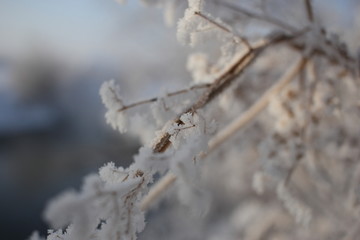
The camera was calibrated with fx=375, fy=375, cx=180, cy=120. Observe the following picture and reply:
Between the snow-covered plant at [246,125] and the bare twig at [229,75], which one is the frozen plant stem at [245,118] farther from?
the bare twig at [229,75]

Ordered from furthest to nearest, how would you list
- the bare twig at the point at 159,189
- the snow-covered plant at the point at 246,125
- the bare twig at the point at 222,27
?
the bare twig at the point at 159,189 < the bare twig at the point at 222,27 < the snow-covered plant at the point at 246,125

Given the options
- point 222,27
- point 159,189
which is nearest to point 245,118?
point 159,189

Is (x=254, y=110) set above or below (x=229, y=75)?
above

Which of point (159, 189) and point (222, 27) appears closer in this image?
point (222, 27)

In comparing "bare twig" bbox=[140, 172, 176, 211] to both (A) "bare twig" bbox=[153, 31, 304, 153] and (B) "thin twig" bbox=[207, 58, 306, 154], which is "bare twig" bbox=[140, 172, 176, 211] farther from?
(A) "bare twig" bbox=[153, 31, 304, 153]

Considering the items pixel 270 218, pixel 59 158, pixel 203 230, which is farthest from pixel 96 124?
pixel 270 218

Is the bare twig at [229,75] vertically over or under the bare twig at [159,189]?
under

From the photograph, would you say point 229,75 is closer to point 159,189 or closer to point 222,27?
point 222,27

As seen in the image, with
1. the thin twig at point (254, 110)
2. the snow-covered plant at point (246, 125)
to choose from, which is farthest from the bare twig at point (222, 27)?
the thin twig at point (254, 110)

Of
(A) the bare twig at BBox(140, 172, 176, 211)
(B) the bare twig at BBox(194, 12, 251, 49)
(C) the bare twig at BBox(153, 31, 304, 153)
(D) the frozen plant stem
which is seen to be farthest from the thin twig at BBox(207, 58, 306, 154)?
(B) the bare twig at BBox(194, 12, 251, 49)
